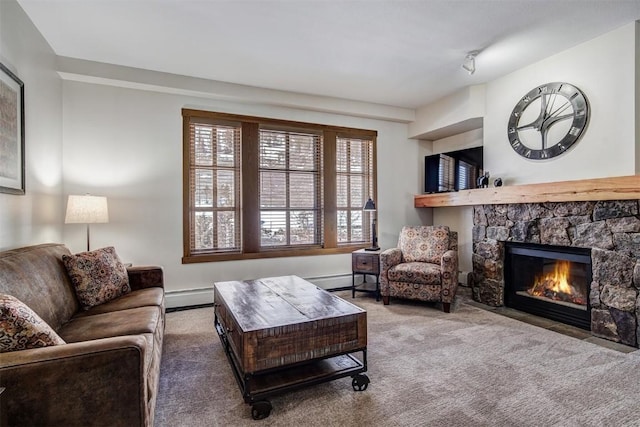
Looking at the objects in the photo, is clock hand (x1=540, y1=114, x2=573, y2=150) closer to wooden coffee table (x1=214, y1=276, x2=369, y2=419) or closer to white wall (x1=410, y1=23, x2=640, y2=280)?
white wall (x1=410, y1=23, x2=640, y2=280)

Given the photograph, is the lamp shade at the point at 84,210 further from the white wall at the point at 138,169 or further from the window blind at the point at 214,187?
the window blind at the point at 214,187

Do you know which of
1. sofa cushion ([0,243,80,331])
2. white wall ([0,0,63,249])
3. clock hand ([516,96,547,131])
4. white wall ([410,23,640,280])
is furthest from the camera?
clock hand ([516,96,547,131])

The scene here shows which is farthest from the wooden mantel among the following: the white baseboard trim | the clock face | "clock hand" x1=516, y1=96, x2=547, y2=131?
the white baseboard trim

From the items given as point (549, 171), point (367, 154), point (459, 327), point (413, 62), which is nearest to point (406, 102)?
point (367, 154)

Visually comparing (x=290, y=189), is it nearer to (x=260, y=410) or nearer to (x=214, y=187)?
(x=214, y=187)

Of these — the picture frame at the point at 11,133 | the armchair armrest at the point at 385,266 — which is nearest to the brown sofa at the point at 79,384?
the picture frame at the point at 11,133

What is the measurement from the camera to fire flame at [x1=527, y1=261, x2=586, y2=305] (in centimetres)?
331

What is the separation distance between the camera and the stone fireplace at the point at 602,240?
2.68 m

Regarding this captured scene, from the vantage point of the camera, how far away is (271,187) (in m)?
4.34

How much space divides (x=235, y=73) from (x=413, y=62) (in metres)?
2.00

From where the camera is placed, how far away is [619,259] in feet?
9.05

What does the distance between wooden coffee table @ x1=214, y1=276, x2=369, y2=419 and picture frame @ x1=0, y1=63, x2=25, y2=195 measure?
67.9 inches

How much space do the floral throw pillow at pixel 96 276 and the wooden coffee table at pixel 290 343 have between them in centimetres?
94

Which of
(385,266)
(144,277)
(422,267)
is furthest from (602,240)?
(144,277)
